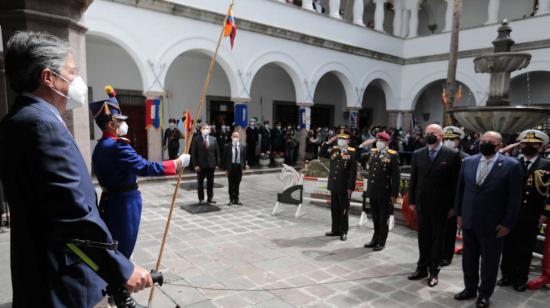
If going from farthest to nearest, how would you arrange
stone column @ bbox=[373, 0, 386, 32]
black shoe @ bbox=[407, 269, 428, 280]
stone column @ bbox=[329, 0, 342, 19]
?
stone column @ bbox=[373, 0, 386, 32]
stone column @ bbox=[329, 0, 342, 19]
black shoe @ bbox=[407, 269, 428, 280]

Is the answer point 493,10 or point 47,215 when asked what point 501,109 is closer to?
point 47,215

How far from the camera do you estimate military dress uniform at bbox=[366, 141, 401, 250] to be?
5246 millimetres

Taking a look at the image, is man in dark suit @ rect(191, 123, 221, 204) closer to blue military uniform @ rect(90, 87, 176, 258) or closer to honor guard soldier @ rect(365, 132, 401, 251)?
honor guard soldier @ rect(365, 132, 401, 251)

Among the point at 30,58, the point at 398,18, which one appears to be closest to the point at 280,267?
the point at 30,58

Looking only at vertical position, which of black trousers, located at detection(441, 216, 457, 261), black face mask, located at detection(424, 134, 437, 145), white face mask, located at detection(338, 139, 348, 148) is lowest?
black trousers, located at detection(441, 216, 457, 261)

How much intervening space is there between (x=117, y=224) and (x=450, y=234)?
Result: 4209 mm

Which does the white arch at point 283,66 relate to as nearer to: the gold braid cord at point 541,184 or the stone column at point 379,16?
the stone column at point 379,16

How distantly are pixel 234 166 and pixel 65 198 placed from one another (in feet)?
22.2

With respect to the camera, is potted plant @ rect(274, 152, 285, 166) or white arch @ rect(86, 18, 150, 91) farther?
potted plant @ rect(274, 152, 285, 166)

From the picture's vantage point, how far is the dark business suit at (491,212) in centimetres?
356

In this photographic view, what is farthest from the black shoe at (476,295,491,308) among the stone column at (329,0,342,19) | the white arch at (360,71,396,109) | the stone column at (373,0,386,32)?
the stone column at (373,0,386,32)

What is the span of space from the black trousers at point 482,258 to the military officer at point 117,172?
3305 millimetres

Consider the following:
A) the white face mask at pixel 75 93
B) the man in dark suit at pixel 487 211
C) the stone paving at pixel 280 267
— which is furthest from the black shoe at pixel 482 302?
the white face mask at pixel 75 93

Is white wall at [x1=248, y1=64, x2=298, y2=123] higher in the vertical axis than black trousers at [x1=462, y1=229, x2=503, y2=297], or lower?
higher
